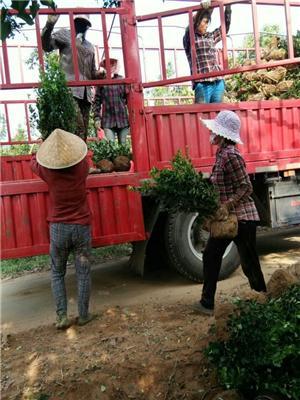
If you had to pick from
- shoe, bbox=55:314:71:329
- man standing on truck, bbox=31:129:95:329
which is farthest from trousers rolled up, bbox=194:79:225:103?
shoe, bbox=55:314:71:329

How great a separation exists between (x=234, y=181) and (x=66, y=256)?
4.95ft

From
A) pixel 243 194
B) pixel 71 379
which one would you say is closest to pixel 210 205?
pixel 243 194

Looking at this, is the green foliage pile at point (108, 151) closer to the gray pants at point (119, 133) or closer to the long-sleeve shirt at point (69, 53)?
the long-sleeve shirt at point (69, 53)

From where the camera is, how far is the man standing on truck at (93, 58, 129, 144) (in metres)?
5.89

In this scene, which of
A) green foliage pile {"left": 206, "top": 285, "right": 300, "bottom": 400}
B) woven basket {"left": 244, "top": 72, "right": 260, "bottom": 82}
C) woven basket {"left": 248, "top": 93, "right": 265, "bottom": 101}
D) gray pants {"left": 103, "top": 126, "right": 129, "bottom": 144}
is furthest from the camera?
woven basket {"left": 244, "top": 72, "right": 260, "bottom": 82}

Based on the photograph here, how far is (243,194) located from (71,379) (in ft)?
6.08

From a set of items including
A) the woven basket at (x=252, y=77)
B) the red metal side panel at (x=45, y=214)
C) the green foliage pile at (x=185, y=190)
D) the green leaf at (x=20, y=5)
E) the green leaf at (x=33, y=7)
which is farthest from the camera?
the woven basket at (x=252, y=77)

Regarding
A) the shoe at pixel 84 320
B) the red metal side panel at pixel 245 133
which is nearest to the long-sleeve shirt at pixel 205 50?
the red metal side panel at pixel 245 133

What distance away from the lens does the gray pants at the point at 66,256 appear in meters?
3.84

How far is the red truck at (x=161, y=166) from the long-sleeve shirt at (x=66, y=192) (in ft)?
1.20

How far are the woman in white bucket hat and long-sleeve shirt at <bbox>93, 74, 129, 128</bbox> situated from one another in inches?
91.3

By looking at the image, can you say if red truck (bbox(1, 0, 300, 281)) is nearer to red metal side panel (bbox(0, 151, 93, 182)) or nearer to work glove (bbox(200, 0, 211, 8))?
work glove (bbox(200, 0, 211, 8))

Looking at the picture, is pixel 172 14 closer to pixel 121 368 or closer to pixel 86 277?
pixel 86 277

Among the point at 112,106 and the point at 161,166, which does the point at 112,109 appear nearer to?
the point at 112,106
